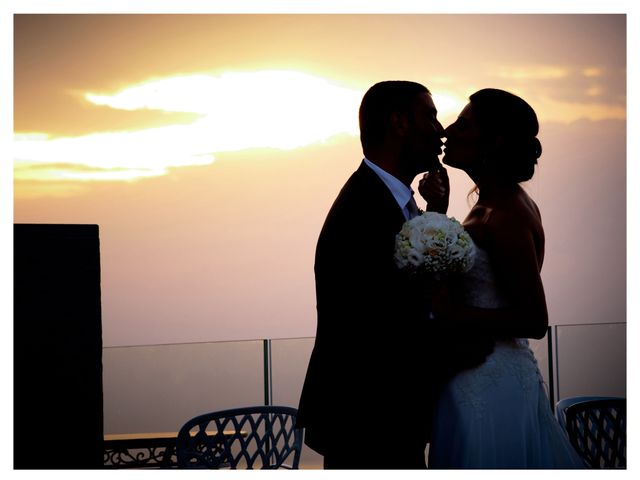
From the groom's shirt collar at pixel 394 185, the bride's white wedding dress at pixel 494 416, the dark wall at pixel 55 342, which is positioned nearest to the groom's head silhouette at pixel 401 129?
the groom's shirt collar at pixel 394 185

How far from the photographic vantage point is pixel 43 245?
268 centimetres

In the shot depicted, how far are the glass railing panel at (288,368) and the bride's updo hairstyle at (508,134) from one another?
353cm

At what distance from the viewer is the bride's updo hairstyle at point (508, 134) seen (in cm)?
301

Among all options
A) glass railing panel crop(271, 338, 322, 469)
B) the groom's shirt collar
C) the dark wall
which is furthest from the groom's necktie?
glass railing panel crop(271, 338, 322, 469)

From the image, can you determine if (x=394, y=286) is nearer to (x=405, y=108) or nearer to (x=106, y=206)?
(x=405, y=108)

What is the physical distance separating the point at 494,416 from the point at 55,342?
1.43 meters

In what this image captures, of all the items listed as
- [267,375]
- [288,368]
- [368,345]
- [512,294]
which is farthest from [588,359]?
[368,345]

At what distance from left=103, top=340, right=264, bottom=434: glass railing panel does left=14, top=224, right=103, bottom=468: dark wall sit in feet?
11.2

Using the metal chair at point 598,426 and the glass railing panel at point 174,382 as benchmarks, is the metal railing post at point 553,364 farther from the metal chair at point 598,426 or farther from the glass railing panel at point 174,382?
the metal chair at point 598,426

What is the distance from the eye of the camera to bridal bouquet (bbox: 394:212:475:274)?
2.64 meters

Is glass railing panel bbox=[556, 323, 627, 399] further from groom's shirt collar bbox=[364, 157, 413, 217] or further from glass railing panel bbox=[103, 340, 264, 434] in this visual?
groom's shirt collar bbox=[364, 157, 413, 217]

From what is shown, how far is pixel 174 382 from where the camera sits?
6.20 m

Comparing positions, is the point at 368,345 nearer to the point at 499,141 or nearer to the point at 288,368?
the point at 499,141
